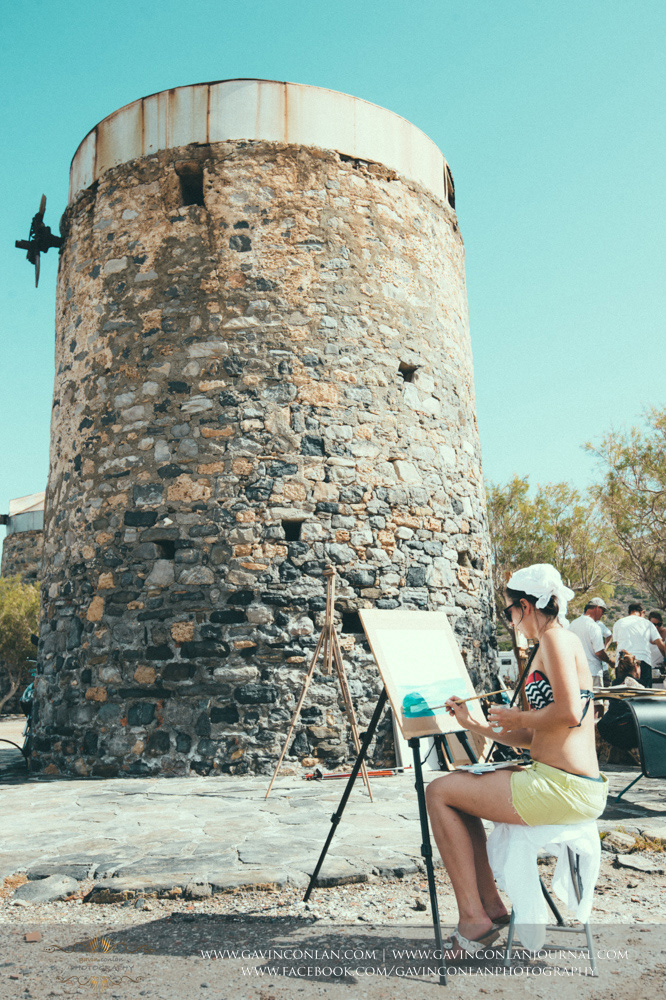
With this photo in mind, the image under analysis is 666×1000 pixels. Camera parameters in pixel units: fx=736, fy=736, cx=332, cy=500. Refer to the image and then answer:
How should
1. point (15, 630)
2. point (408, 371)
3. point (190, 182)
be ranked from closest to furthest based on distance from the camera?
point (190, 182), point (408, 371), point (15, 630)

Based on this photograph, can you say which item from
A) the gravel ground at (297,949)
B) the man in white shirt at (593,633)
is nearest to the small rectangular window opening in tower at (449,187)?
the man in white shirt at (593,633)

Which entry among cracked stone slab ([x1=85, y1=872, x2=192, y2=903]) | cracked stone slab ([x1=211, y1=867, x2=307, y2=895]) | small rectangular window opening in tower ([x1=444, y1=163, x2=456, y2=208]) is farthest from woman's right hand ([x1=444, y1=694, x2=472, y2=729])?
small rectangular window opening in tower ([x1=444, y1=163, x2=456, y2=208])

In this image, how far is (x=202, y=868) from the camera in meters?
3.39

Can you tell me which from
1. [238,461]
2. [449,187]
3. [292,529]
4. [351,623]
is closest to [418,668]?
[351,623]

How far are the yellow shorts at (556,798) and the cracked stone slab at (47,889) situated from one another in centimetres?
207

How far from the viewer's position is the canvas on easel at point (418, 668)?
299cm

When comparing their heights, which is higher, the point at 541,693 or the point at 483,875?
the point at 541,693

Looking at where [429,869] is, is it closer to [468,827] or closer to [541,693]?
[468,827]

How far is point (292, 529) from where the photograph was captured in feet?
20.9

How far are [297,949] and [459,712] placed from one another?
3.31ft

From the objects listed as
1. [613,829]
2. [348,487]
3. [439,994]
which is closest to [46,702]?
[348,487]

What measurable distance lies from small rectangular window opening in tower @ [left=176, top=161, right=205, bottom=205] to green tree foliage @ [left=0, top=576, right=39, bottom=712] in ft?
41.4

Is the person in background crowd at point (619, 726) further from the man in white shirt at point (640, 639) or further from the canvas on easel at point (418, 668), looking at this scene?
the canvas on easel at point (418, 668)

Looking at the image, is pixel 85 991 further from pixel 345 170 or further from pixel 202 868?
pixel 345 170
